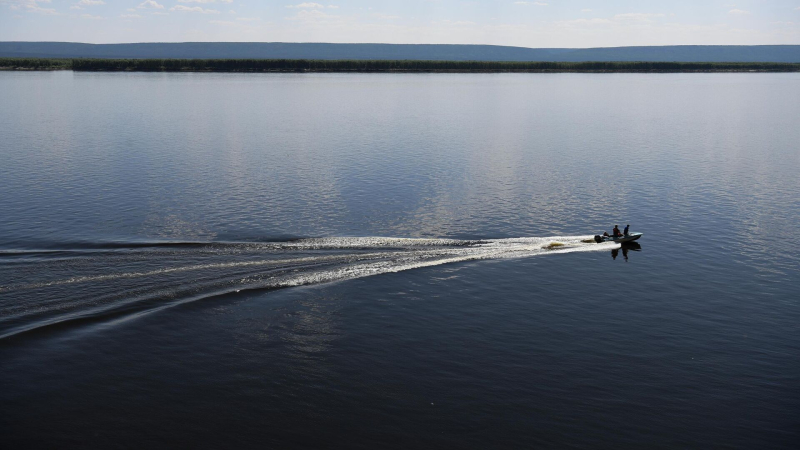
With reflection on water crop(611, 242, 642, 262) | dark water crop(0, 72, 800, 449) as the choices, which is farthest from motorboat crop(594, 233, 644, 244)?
dark water crop(0, 72, 800, 449)

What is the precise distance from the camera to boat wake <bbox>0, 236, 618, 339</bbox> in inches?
1754

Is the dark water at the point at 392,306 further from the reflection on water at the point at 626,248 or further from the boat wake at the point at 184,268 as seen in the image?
the reflection on water at the point at 626,248

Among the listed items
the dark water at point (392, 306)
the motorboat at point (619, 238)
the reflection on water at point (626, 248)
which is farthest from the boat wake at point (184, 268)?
the reflection on water at point (626, 248)

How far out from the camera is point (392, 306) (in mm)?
48125

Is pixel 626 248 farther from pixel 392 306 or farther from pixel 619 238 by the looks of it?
pixel 392 306

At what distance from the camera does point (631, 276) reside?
55.7m

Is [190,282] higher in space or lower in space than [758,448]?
higher

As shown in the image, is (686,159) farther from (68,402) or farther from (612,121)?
(68,402)

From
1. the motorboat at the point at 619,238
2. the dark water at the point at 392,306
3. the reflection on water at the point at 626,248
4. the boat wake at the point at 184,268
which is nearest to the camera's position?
the dark water at the point at 392,306

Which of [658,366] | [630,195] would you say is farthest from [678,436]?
[630,195]

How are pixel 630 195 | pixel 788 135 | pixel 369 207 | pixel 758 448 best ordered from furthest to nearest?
pixel 788 135 < pixel 630 195 < pixel 369 207 < pixel 758 448

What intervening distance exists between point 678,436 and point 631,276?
2402cm

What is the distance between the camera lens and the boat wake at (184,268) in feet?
146

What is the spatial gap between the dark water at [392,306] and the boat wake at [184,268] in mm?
245
